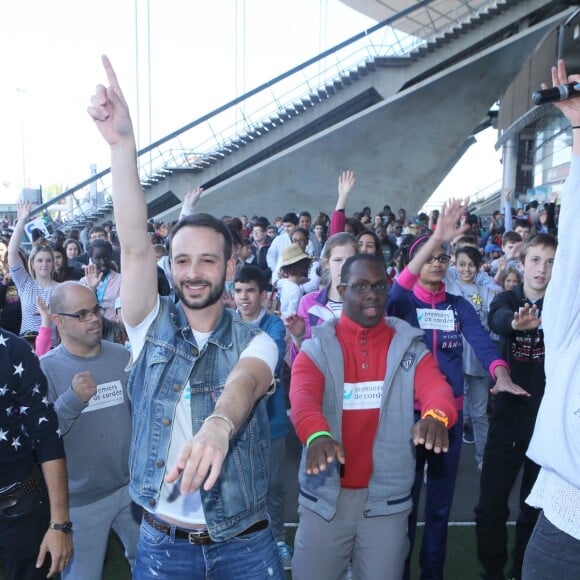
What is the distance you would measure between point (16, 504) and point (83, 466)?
56 centimetres

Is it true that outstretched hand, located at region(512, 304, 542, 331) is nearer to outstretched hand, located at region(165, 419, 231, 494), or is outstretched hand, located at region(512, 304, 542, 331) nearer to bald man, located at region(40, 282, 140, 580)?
bald man, located at region(40, 282, 140, 580)

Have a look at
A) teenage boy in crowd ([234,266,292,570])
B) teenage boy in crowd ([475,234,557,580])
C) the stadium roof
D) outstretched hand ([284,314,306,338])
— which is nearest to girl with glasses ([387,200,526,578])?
teenage boy in crowd ([475,234,557,580])

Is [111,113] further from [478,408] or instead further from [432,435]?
[478,408]

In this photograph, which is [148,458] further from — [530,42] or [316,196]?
[530,42]

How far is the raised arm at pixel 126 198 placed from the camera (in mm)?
1913

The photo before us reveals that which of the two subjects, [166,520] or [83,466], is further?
[83,466]

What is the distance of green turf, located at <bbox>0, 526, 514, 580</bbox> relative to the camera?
375 cm

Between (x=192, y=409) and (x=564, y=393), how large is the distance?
1205mm

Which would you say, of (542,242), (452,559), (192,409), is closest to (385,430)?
(192,409)

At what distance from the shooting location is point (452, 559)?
3916 mm

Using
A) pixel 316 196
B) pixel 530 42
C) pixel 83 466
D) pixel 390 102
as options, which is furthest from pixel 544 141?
pixel 83 466

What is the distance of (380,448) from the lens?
2588 millimetres

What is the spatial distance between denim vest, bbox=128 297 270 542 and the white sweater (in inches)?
38.1

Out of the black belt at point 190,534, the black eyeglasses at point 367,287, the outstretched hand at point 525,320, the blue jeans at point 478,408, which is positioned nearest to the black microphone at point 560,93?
the black eyeglasses at point 367,287
